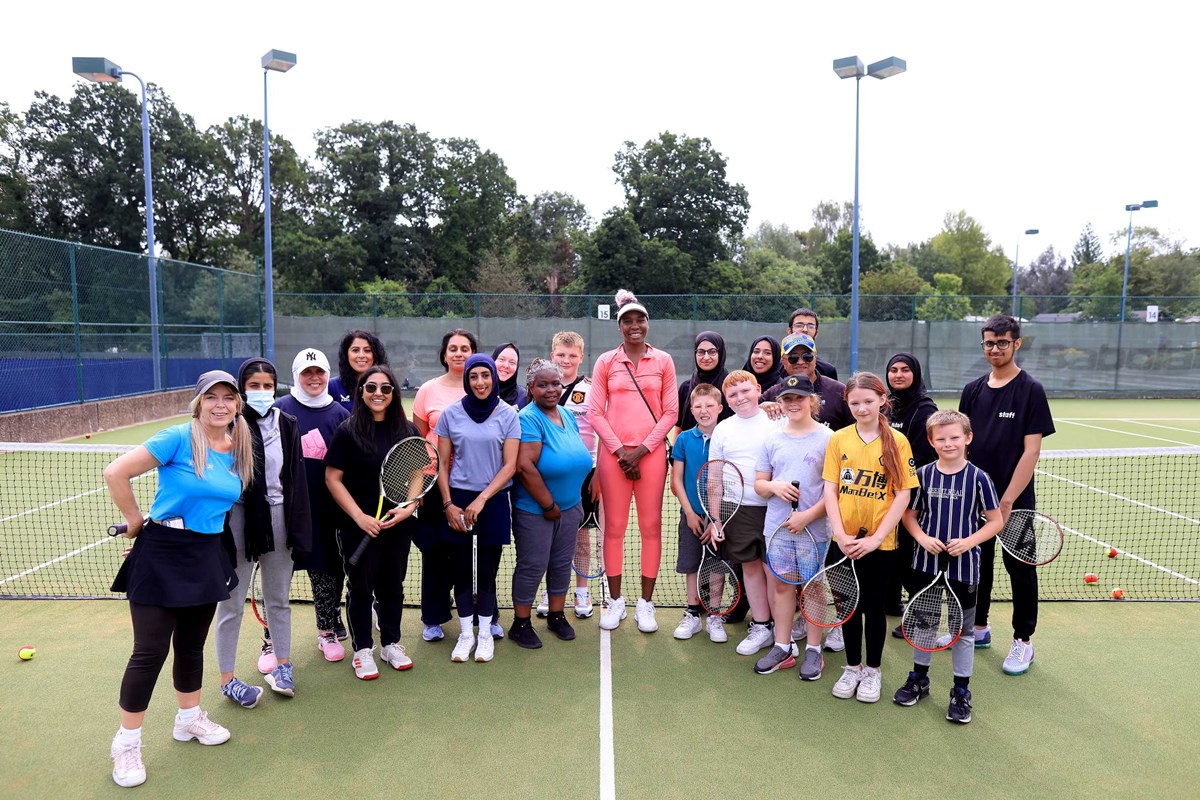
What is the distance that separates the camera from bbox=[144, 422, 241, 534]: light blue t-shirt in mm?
3232

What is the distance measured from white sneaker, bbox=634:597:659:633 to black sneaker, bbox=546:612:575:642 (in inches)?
17.6

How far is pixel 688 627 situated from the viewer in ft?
16.2

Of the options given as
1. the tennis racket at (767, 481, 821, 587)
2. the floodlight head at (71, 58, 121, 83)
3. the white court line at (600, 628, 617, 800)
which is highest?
the floodlight head at (71, 58, 121, 83)

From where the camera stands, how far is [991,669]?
14.8 ft

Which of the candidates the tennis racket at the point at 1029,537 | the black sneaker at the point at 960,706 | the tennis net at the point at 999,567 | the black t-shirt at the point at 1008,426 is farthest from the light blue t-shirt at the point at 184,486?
the black t-shirt at the point at 1008,426

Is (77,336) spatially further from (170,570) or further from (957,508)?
(957,508)

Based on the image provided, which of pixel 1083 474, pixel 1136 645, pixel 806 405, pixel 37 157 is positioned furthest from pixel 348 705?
pixel 37 157

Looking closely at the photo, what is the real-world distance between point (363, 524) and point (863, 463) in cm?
268

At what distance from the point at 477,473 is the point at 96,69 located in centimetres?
1644

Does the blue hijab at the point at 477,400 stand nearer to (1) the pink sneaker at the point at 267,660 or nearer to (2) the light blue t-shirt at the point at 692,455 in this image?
(2) the light blue t-shirt at the point at 692,455

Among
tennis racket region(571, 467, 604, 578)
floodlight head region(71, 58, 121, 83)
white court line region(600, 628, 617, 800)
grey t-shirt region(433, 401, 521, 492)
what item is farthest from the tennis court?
floodlight head region(71, 58, 121, 83)

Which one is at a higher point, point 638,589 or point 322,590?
point 322,590

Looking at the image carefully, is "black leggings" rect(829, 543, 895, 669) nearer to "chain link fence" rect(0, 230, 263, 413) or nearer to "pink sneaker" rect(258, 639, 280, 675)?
"pink sneaker" rect(258, 639, 280, 675)

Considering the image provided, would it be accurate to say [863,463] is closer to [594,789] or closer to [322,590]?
[594,789]
